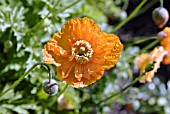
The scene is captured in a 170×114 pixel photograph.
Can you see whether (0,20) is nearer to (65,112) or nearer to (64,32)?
(64,32)

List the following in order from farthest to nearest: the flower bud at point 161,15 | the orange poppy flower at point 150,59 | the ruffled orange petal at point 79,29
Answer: the orange poppy flower at point 150,59
the flower bud at point 161,15
the ruffled orange petal at point 79,29

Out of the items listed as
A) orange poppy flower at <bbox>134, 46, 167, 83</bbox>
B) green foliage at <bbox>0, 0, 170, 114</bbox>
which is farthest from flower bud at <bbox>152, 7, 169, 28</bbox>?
green foliage at <bbox>0, 0, 170, 114</bbox>

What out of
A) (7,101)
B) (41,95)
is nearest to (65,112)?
(41,95)

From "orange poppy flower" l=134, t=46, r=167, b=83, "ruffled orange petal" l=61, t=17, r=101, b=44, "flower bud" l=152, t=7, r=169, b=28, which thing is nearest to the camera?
"ruffled orange petal" l=61, t=17, r=101, b=44

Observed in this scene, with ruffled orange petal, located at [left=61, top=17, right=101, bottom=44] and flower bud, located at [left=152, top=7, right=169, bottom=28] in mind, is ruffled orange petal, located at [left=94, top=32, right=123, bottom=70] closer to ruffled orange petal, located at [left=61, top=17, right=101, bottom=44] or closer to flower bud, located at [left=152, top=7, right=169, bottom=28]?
ruffled orange petal, located at [left=61, top=17, right=101, bottom=44]

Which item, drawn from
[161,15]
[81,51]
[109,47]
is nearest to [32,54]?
[81,51]

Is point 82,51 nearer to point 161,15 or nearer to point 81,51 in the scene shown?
point 81,51

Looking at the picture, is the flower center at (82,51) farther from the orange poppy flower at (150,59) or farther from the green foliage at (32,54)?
the orange poppy flower at (150,59)

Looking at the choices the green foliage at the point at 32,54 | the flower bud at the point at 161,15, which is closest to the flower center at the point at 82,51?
the green foliage at the point at 32,54
